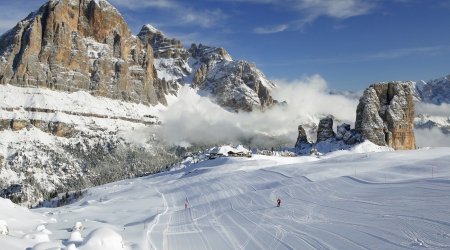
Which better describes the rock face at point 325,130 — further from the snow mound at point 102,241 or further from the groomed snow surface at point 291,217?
the snow mound at point 102,241

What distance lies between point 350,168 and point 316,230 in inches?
1130

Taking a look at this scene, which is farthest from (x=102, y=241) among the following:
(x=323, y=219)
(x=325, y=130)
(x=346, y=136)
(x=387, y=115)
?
(x=325, y=130)

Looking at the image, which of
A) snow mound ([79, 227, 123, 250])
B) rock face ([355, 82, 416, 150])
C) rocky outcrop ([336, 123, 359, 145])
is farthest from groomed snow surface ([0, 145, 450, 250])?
rocky outcrop ([336, 123, 359, 145])

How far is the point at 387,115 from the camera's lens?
351ft

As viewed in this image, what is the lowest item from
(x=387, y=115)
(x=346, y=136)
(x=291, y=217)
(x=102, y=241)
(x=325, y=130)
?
(x=291, y=217)

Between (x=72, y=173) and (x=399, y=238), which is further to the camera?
(x=72, y=173)

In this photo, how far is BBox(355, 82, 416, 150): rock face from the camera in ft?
337

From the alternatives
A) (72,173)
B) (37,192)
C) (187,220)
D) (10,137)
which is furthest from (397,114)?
(10,137)

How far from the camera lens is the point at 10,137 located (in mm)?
195250

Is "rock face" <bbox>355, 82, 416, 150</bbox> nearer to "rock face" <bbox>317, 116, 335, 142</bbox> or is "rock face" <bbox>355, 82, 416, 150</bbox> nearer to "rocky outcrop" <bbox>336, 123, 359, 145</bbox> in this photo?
"rocky outcrop" <bbox>336, 123, 359, 145</bbox>

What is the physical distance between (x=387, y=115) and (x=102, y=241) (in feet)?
347

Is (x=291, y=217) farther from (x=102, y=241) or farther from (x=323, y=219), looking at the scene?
(x=102, y=241)

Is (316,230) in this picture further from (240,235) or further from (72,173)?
(72,173)

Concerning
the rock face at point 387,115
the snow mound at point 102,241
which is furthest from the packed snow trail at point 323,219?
the rock face at point 387,115
